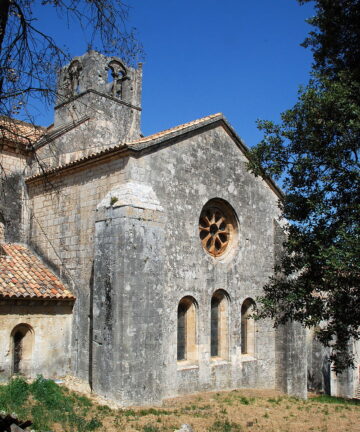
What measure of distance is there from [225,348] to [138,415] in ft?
14.7

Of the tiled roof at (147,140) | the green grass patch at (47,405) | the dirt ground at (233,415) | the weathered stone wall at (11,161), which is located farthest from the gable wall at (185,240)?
the green grass patch at (47,405)

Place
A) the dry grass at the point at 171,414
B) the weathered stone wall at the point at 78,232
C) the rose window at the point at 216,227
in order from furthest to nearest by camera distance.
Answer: the rose window at the point at 216,227 → the weathered stone wall at the point at 78,232 → the dry grass at the point at 171,414

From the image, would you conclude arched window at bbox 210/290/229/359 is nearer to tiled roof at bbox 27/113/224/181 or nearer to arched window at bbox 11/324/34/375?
tiled roof at bbox 27/113/224/181

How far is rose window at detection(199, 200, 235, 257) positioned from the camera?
14.2m

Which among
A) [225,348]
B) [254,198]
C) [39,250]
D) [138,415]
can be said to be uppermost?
[254,198]

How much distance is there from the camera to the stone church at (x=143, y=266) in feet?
36.1

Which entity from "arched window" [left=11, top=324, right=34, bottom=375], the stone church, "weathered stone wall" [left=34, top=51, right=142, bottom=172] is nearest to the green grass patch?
the stone church

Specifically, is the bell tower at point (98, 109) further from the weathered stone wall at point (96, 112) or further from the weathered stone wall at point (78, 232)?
the weathered stone wall at point (78, 232)

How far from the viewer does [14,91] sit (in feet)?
20.5

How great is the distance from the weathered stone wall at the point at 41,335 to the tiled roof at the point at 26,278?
27 centimetres

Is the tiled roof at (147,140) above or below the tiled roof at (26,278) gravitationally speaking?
above

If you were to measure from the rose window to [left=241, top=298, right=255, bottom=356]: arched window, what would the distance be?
6.61ft

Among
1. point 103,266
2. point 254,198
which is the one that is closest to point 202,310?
point 103,266

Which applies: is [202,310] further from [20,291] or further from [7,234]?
[7,234]
